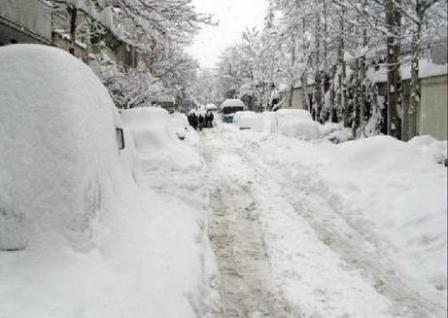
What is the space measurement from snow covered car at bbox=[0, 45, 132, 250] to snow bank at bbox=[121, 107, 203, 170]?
654cm

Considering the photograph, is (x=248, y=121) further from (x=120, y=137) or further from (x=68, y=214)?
(x=68, y=214)

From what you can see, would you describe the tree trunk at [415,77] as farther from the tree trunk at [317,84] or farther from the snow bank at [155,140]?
the tree trunk at [317,84]

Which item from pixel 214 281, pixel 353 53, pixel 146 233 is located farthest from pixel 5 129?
pixel 353 53

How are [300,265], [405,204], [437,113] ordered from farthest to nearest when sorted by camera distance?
[405,204] < [300,265] < [437,113]

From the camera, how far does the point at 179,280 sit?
4.23 metres

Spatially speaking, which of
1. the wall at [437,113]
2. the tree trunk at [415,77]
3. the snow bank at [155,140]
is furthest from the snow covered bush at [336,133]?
the wall at [437,113]

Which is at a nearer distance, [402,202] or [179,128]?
[402,202]

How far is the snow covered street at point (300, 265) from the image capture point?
14.5ft

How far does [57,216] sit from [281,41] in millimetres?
26236

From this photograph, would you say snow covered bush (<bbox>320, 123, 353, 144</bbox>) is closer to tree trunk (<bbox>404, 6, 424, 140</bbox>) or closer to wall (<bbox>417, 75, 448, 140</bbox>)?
tree trunk (<bbox>404, 6, 424, 140</bbox>)

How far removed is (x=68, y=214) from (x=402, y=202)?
3.99 m

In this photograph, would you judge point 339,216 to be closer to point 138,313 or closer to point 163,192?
point 163,192

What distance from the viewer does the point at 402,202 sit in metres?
5.75

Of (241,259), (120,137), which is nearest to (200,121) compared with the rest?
(241,259)
